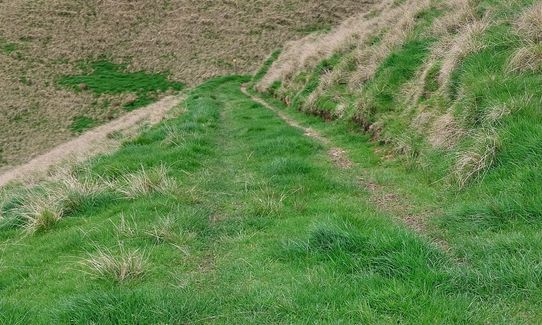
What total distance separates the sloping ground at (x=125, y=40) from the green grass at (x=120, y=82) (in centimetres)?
69

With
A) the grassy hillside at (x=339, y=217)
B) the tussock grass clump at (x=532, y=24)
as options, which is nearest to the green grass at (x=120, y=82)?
the grassy hillside at (x=339, y=217)

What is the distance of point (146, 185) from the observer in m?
9.03

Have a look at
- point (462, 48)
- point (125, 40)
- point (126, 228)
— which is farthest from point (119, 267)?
point (125, 40)

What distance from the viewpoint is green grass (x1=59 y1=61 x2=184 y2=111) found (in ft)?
130

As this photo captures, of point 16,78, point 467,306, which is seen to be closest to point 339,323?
point 467,306

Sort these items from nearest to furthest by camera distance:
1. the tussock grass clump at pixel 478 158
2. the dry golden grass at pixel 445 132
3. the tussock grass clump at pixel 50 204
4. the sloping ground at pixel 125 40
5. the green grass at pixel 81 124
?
the tussock grass clump at pixel 478 158 < the tussock grass clump at pixel 50 204 < the dry golden grass at pixel 445 132 < the green grass at pixel 81 124 < the sloping ground at pixel 125 40

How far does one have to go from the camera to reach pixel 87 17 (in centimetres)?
5200

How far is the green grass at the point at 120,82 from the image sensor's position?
130 feet

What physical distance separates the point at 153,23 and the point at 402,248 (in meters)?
51.7

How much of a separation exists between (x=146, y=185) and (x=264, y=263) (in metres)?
4.06

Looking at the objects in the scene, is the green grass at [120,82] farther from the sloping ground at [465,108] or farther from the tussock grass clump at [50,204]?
the tussock grass clump at [50,204]

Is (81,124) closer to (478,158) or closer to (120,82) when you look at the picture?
(120,82)

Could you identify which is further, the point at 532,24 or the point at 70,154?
the point at 70,154

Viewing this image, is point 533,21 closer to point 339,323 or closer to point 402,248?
point 402,248
